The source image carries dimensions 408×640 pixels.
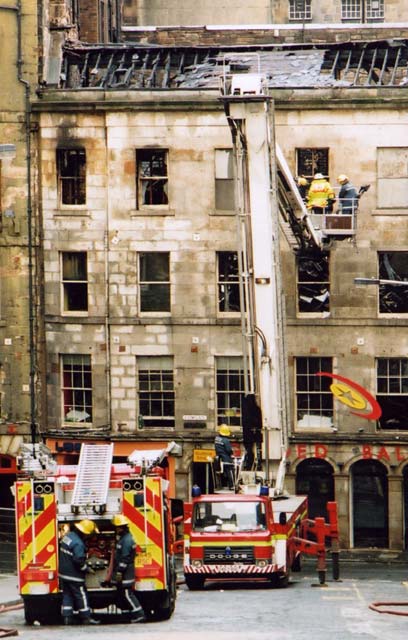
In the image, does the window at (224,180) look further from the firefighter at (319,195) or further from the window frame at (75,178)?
the firefighter at (319,195)

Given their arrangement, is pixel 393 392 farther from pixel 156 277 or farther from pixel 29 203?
pixel 29 203

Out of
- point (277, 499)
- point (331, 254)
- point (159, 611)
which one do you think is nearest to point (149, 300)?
point (331, 254)

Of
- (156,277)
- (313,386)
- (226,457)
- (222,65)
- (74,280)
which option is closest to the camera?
(226,457)

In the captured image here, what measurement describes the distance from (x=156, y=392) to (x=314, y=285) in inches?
232

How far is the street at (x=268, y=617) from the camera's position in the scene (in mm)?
29656

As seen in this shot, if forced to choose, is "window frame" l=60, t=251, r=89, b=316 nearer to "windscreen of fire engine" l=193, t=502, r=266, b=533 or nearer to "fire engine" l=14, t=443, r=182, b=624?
"windscreen of fire engine" l=193, t=502, r=266, b=533

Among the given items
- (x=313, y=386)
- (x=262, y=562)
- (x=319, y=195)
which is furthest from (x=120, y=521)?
(x=313, y=386)

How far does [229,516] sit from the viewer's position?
40750 mm

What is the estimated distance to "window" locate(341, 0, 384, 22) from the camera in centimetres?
7625

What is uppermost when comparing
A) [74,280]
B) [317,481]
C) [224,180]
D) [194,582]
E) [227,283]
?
[224,180]

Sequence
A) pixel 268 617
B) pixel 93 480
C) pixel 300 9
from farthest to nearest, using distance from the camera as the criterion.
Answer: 1. pixel 300 9
2. pixel 268 617
3. pixel 93 480

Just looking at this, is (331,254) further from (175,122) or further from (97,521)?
(97,521)

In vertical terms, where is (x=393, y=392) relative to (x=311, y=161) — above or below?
below

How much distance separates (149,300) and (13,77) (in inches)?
321
